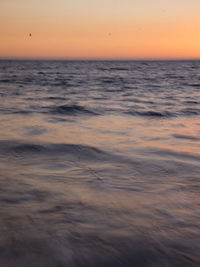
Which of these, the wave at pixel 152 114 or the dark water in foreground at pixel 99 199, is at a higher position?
the wave at pixel 152 114

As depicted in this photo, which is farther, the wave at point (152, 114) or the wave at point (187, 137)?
the wave at point (152, 114)

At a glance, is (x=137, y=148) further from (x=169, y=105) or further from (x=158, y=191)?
(x=169, y=105)

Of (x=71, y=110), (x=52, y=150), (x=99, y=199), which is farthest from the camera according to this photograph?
(x=71, y=110)

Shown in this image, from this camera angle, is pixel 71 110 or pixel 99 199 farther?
pixel 71 110

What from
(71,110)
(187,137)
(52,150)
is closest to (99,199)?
(52,150)

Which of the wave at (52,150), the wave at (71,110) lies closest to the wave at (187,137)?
the wave at (52,150)

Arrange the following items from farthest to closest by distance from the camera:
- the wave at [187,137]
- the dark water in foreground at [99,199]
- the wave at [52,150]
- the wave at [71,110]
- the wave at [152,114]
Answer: the wave at [71,110]
the wave at [152,114]
the wave at [187,137]
the wave at [52,150]
the dark water in foreground at [99,199]

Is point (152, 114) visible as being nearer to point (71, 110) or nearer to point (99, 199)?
point (71, 110)

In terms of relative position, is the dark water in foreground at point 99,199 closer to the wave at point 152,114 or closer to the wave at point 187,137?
the wave at point 187,137

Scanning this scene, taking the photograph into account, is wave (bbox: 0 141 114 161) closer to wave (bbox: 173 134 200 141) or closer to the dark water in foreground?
the dark water in foreground

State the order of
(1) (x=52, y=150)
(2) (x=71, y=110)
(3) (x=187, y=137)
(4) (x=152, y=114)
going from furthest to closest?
(2) (x=71, y=110), (4) (x=152, y=114), (3) (x=187, y=137), (1) (x=52, y=150)

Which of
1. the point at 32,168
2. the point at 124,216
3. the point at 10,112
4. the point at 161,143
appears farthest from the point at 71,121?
the point at 124,216

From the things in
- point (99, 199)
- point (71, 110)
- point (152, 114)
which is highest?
point (71, 110)

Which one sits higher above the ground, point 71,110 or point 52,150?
point 71,110
